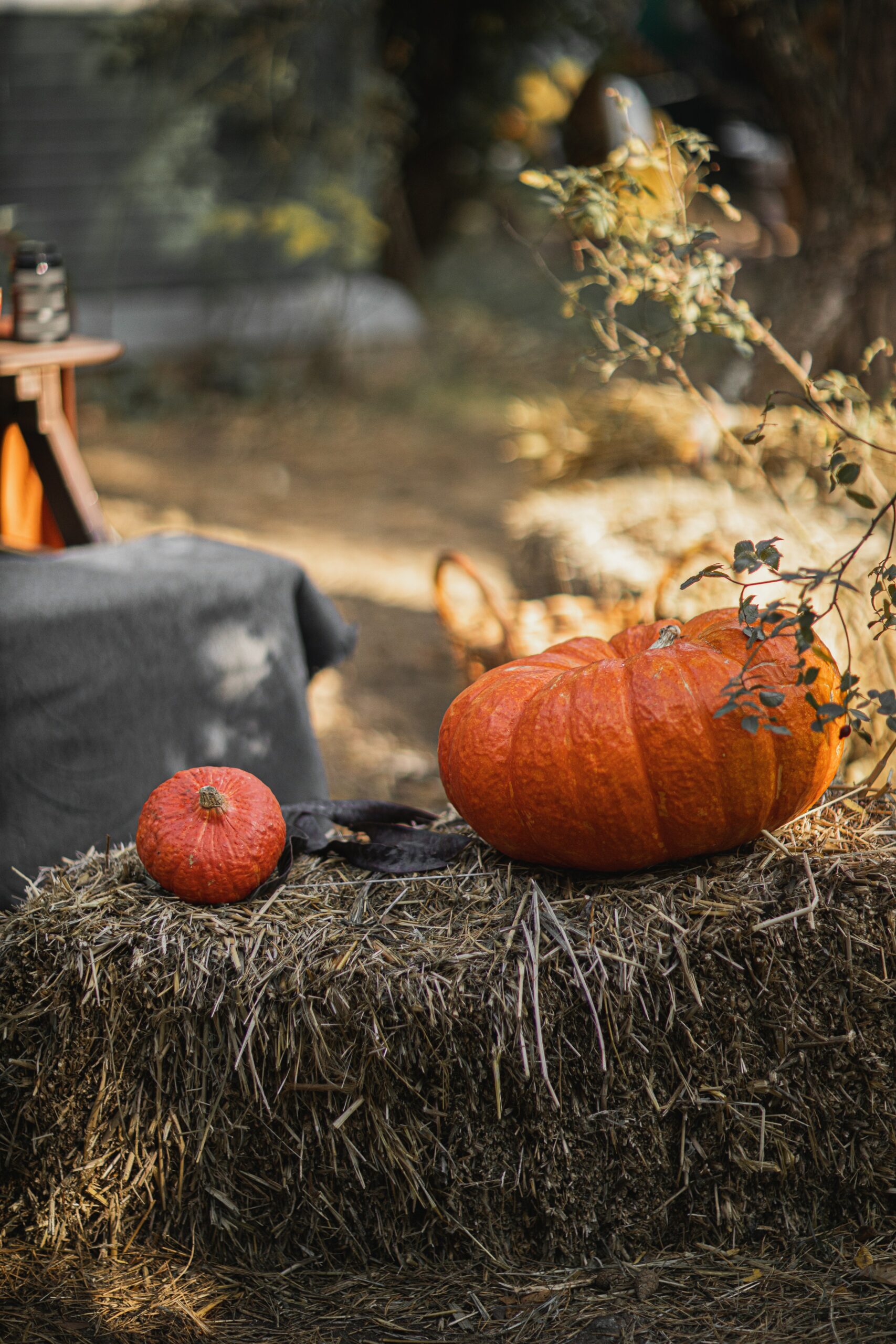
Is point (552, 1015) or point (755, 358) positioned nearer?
point (552, 1015)

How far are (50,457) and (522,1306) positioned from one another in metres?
2.47

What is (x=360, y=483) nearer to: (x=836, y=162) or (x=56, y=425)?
(x=836, y=162)

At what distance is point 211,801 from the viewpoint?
1.97 m

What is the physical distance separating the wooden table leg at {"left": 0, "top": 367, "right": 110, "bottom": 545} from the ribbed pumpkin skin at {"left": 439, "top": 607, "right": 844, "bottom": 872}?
1738mm

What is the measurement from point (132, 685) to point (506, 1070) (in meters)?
1.32

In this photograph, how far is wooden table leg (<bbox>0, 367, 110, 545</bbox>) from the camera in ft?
10.3

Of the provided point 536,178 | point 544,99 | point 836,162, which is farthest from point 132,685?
point 544,99

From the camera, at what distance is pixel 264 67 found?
8211 millimetres

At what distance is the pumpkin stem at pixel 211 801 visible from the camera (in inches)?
77.5

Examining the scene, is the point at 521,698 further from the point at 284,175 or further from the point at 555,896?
the point at 284,175

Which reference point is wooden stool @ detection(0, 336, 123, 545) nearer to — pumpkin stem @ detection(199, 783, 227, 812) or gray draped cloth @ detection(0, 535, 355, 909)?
gray draped cloth @ detection(0, 535, 355, 909)

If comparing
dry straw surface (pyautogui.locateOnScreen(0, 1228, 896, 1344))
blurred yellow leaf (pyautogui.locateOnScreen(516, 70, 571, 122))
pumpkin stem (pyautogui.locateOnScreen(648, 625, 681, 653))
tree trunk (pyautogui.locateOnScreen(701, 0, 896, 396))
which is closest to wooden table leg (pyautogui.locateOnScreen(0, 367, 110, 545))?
pumpkin stem (pyautogui.locateOnScreen(648, 625, 681, 653))

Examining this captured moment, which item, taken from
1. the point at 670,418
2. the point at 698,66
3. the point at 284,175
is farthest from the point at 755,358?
the point at 698,66

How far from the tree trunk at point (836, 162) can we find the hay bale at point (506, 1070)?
3.43 metres
